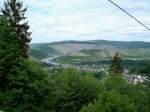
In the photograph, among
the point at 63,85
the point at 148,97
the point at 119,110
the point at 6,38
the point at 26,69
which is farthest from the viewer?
the point at 148,97

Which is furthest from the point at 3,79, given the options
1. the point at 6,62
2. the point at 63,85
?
the point at 63,85

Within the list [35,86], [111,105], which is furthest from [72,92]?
[111,105]

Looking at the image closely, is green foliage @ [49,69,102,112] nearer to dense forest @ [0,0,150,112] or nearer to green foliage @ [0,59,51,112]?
dense forest @ [0,0,150,112]

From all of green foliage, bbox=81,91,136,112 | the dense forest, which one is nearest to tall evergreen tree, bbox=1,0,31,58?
the dense forest

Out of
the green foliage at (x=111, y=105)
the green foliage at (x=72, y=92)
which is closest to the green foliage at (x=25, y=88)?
the green foliage at (x=72, y=92)

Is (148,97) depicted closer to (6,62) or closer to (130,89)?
(130,89)

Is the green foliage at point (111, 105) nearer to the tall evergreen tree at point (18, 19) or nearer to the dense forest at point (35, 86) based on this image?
the dense forest at point (35, 86)

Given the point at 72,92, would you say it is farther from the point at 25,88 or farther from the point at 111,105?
the point at 111,105
